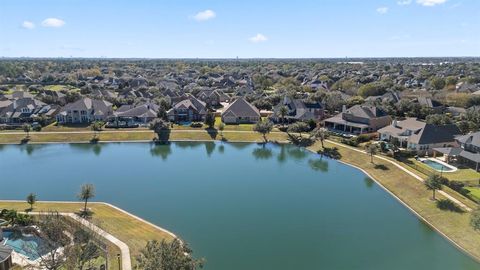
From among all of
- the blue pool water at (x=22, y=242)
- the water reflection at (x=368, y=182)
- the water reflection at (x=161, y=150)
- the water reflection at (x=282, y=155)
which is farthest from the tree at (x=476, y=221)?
the water reflection at (x=161, y=150)

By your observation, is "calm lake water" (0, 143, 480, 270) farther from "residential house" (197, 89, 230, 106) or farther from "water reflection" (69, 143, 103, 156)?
"residential house" (197, 89, 230, 106)

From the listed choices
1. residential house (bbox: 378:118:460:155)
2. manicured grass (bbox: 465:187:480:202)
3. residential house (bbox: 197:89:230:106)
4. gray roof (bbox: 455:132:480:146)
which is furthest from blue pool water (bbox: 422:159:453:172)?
residential house (bbox: 197:89:230:106)

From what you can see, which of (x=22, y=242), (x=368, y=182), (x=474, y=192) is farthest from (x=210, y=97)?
(x=22, y=242)

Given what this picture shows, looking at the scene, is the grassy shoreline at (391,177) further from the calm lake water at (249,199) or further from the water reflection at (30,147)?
the water reflection at (30,147)

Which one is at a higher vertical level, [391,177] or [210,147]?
[391,177]

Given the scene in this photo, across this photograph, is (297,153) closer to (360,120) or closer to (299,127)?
(299,127)

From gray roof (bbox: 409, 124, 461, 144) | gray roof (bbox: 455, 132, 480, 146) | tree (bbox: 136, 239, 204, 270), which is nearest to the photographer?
tree (bbox: 136, 239, 204, 270)
